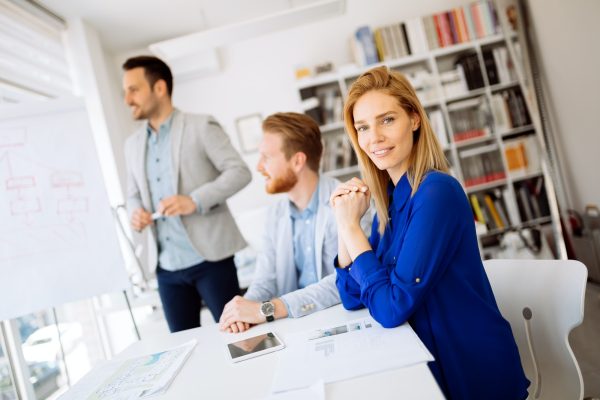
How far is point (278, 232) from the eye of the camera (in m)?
1.80

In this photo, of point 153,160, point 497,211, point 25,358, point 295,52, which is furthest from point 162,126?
point 497,211

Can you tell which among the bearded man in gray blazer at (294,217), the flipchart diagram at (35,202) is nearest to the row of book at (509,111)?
the bearded man in gray blazer at (294,217)

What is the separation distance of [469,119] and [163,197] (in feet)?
10.3

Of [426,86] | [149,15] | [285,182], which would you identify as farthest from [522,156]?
[149,15]

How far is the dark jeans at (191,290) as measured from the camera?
77.0 inches

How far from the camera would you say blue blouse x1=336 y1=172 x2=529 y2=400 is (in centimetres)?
104

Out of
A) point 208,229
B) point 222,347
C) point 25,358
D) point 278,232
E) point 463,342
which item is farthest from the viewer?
point 25,358

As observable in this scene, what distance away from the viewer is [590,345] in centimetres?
239

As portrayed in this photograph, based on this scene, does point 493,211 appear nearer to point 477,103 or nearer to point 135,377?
point 477,103

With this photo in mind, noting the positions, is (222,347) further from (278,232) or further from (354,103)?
(354,103)

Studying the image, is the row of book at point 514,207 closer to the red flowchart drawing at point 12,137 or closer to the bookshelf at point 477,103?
the bookshelf at point 477,103

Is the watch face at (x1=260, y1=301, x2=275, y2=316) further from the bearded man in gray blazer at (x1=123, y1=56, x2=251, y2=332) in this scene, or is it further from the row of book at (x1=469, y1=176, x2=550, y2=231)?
the row of book at (x1=469, y1=176, x2=550, y2=231)

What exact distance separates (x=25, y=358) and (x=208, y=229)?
4.77 feet

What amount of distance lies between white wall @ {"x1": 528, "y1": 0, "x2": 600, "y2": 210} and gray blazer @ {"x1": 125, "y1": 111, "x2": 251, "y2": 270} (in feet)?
8.07
